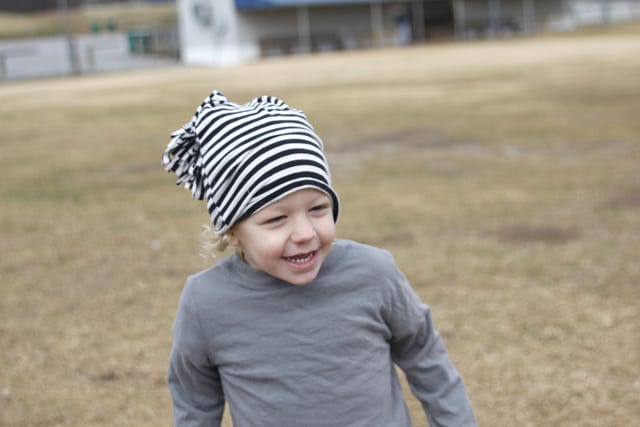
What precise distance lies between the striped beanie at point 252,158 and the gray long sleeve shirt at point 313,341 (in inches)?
5.6

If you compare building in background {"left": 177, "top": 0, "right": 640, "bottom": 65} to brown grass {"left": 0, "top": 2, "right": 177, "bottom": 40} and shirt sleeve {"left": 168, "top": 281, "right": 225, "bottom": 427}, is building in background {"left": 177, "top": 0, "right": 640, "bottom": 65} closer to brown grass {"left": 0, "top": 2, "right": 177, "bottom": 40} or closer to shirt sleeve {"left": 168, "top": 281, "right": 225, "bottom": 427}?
brown grass {"left": 0, "top": 2, "right": 177, "bottom": 40}

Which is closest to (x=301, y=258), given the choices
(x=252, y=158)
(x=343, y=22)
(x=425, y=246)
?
(x=252, y=158)

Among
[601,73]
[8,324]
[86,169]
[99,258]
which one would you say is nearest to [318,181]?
[8,324]

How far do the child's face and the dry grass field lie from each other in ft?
5.01

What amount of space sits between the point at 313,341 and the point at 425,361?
0.28 metres

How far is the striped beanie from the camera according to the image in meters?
1.78

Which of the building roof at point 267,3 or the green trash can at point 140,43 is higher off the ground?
the building roof at point 267,3

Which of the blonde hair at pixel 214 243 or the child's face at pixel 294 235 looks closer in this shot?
the child's face at pixel 294 235

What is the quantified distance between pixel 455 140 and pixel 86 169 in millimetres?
3973

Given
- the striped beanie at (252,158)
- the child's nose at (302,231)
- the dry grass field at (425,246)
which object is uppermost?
the striped beanie at (252,158)

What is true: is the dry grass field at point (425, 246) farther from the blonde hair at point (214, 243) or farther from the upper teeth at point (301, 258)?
the upper teeth at point (301, 258)

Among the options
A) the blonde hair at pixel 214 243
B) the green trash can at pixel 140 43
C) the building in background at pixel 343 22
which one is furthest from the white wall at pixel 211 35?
the blonde hair at pixel 214 243

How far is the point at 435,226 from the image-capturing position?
599cm

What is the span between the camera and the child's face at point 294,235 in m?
1.79
